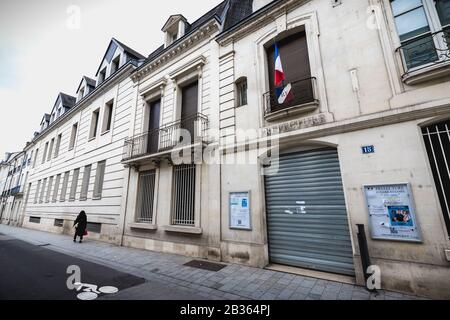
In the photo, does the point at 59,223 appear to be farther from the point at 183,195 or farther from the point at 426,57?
the point at 426,57

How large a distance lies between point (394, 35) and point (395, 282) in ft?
17.9

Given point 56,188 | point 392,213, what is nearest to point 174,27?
point 392,213

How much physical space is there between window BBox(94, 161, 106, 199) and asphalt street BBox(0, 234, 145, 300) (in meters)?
4.53

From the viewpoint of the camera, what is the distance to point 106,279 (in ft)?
16.1

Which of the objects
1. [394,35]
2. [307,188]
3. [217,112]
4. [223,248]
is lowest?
[223,248]

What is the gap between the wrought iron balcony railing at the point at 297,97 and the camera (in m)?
5.77

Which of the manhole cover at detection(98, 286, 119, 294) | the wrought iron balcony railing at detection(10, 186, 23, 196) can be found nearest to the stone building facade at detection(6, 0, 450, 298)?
the manhole cover at detection(98, 286, 119, 294)

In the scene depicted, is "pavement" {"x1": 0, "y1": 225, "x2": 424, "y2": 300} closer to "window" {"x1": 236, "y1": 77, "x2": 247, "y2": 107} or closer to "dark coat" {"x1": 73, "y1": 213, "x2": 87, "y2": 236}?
"dark coat" {"x1": 73, "y1": 213, "x2": 87, "y2": 236}

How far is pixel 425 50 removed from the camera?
4.46m

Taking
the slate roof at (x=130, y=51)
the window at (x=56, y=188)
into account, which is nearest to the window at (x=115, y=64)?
the slate roof at (x=130, y=51)

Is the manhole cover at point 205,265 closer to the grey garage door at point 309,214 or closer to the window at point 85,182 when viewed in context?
the grey garage door at point 309,214

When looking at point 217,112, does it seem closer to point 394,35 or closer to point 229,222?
point 229,222

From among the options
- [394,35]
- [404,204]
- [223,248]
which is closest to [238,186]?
[223,248]
